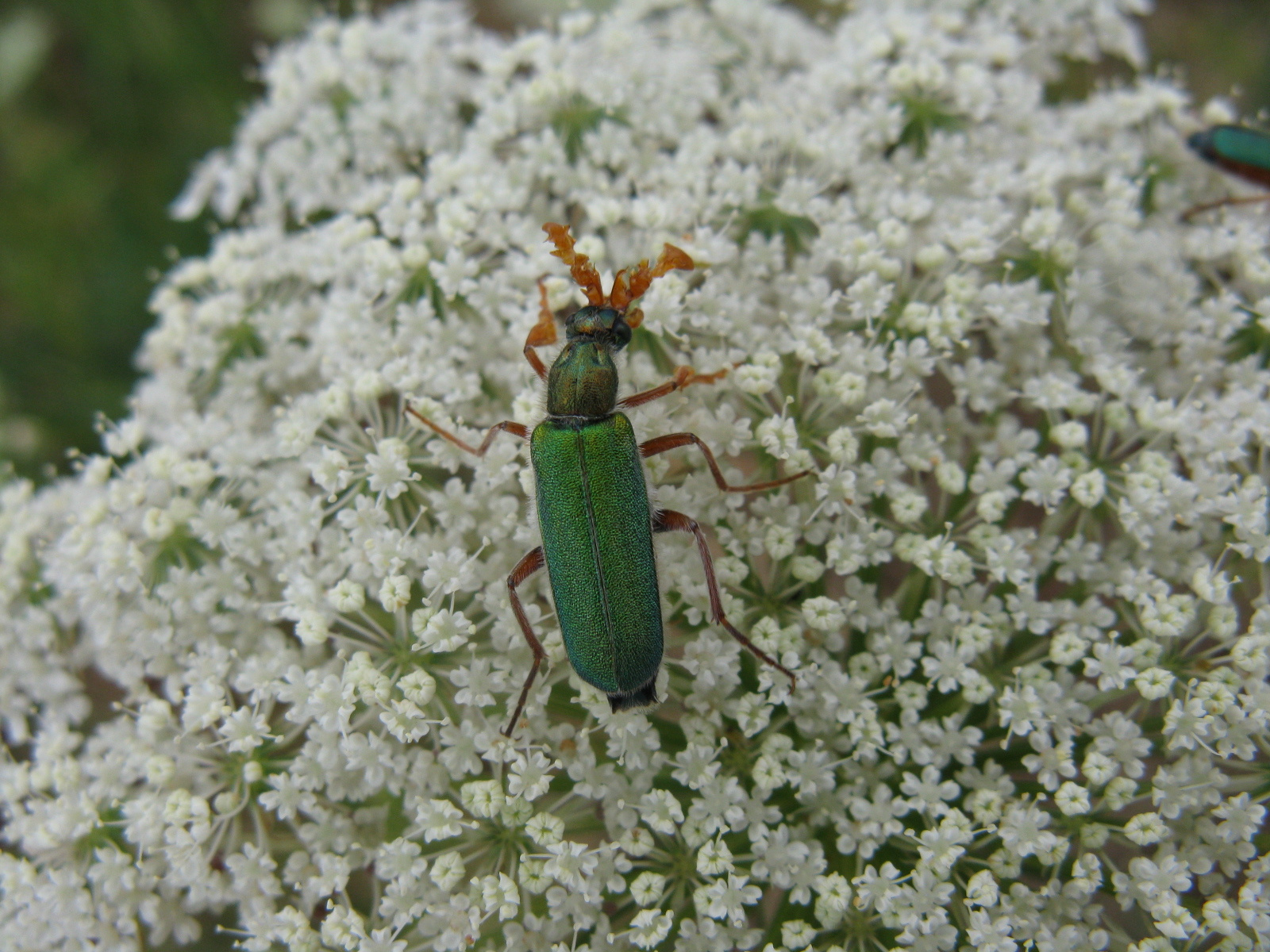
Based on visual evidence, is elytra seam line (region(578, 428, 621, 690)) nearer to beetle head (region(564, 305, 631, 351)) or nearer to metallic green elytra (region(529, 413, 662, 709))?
metallic green elytra (region(529, 413, 662, 709))

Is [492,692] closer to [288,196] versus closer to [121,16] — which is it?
[288,196]

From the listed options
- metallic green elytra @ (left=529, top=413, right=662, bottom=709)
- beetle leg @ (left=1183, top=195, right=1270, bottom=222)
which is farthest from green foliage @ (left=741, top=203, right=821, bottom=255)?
beetle leg @ (left=1183, top=195, right=1270, bottom=222)

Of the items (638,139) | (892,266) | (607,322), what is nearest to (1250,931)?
(892,266)

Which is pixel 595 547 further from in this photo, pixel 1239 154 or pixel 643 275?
pixel 1239 154

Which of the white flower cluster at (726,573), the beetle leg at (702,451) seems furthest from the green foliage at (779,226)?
the beetle leg at (702,451)

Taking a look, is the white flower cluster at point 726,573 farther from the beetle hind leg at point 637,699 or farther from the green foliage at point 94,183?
the green foliage at point 94,183

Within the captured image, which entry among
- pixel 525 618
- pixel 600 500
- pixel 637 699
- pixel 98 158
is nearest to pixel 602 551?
pixel 600 500
